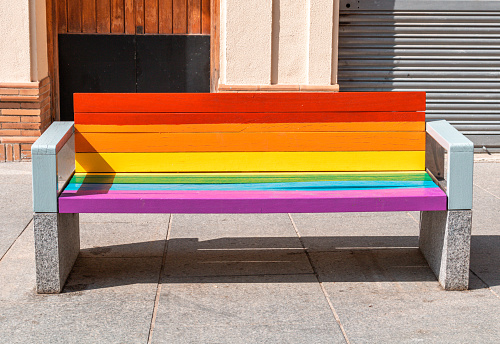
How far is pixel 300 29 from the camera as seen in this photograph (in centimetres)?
896

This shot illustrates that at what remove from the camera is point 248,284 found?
4.82 metres

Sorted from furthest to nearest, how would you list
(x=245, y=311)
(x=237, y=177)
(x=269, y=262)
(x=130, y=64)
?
(x=130, y=64) → (x=269, y=262) → (x=237, y=177) → (x=245, y=311)

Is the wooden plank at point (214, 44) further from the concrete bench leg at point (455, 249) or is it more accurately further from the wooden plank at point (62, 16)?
the concrete bench leg at point (455, 249)

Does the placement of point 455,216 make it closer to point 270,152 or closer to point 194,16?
point 270,152

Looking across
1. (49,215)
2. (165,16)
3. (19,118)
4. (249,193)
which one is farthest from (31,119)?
(249,193)

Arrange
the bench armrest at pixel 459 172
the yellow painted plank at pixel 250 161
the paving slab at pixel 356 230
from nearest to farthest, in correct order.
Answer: the bench armrest at pixel 459 172, the yellow painted plank at pixel 250 161, the paving slab at pixel 356 230

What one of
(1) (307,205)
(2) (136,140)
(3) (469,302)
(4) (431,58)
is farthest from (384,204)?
(4) (431,58)

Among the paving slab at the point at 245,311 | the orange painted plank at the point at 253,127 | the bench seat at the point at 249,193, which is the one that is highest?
the orange painted plank at the point at 253,127

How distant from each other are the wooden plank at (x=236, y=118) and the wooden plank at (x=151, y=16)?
200 inches

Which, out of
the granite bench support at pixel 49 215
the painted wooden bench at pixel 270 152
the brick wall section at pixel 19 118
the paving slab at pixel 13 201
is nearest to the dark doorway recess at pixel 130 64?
the brick wall section at pixel 19 118

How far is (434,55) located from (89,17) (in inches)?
175

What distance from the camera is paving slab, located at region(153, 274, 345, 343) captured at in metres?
4.01

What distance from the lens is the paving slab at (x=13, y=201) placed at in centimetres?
589

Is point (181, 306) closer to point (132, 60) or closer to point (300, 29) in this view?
point (300, 29)
